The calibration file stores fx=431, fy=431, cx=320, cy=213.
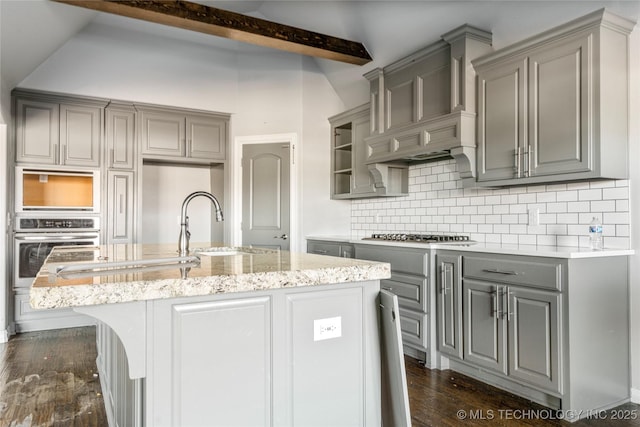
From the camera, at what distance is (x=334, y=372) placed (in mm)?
1575

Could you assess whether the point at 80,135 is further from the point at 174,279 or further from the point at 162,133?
the point at 174,279

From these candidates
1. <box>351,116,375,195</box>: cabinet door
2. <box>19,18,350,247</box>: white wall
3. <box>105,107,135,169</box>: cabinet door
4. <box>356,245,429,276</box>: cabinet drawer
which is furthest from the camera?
<box>19,18,350,247</box>: white wall

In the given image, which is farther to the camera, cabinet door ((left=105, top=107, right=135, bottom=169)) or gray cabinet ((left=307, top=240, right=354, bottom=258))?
cabinet door ((left=105, top=107, right=135, bottom=169))

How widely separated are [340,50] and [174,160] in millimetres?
2356

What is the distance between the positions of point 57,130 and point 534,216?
4.54 m

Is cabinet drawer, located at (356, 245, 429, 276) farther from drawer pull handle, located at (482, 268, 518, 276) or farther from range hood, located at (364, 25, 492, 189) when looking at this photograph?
range hood, located at (364, 25, 492, 189)

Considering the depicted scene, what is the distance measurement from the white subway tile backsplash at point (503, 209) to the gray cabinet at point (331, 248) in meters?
0.58

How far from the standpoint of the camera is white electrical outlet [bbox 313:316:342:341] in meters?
1.55

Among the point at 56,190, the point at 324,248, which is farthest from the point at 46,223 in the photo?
the point at 324,248

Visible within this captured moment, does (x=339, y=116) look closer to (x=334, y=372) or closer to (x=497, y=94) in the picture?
(x=497, y=94)

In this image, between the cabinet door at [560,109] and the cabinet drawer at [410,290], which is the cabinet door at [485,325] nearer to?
the cabinet drawer at [410,290]

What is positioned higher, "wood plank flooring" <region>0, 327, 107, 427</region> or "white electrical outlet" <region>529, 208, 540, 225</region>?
"white electrical outlet" <region>529, 208, 540, 225</region>

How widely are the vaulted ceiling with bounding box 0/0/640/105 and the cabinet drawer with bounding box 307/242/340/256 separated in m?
1.68

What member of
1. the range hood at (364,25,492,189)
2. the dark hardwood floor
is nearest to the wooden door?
the range hood at (364,25,492,189)
